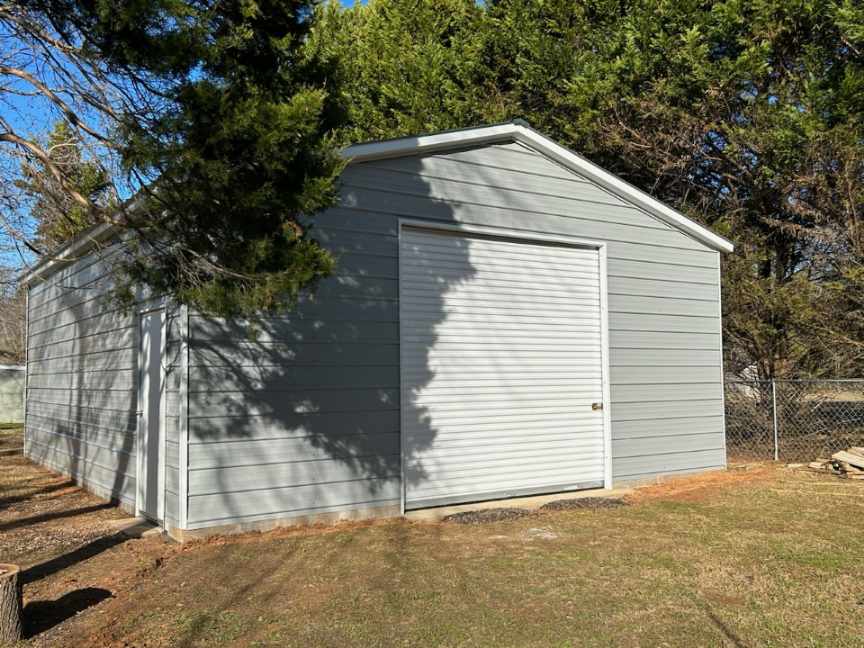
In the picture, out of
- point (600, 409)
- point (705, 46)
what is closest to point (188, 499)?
point (600, 409)

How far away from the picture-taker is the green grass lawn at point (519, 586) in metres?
4.45

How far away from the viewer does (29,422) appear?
1408 cm

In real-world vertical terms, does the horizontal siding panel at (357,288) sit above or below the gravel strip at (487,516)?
above

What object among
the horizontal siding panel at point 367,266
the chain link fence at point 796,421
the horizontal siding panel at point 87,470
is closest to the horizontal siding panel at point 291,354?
the horizontal siding panel at point 367,266

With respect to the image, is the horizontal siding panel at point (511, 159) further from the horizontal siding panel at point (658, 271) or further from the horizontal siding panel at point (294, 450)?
the horizontal siding panel at point (294, 450)

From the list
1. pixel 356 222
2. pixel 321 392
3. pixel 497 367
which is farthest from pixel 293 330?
pixel 497 367

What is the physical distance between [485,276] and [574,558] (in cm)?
376

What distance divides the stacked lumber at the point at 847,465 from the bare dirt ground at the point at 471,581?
2.18 metres

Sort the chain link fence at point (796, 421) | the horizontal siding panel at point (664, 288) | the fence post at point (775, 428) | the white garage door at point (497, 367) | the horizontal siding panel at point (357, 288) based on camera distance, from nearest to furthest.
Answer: the horizontal siding panel at point (357, 288) < the white garage door at point (497, 367) < the horizontal siding panel at point (664, 288) < the fence post at point (775, 428) < the chain link fence at point (796, 421)

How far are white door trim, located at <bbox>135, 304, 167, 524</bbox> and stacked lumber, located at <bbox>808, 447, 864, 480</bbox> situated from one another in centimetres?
897

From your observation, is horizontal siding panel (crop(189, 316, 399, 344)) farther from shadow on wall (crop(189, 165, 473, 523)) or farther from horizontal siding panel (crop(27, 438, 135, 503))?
horizontal siding panel (crop(27, 438, 135, 503))

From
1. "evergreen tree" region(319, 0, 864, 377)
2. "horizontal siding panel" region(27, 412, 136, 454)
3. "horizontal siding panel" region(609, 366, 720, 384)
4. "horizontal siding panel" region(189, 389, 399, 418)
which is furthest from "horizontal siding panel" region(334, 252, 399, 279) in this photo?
"evergreen tree" region(319, 0, 864, 377)

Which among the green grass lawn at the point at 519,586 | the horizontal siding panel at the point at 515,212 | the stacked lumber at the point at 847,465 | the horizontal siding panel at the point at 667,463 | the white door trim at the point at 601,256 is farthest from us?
the stacked lumber at the point at 847,465

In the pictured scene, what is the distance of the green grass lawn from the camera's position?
175 inches
